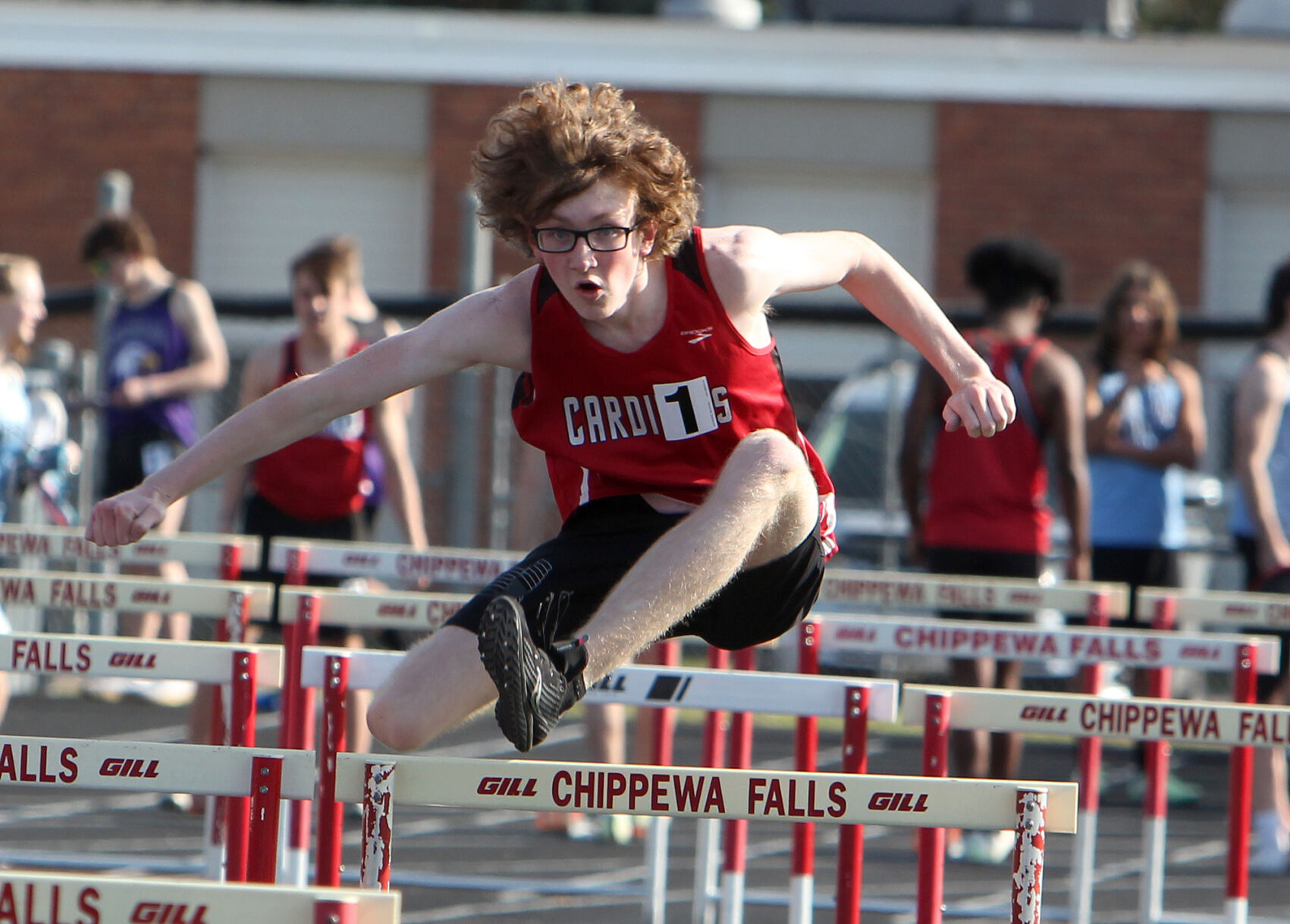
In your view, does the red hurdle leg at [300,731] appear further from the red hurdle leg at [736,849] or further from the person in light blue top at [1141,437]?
the person in light blue top at [1141,437]

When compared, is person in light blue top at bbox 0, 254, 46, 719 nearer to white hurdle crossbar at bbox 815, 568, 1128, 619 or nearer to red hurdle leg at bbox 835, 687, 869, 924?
white hurdle crossbar at bbox 815, 568, 1128, 619

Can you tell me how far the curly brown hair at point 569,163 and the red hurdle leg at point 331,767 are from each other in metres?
1.03

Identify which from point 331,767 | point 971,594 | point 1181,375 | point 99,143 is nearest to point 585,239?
point 331,767

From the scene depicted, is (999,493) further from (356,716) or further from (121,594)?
(121,594)

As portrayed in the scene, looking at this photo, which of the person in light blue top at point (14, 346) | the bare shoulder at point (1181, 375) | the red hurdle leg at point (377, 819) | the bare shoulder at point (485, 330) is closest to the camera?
the red hurdle leg at point (377, 819)

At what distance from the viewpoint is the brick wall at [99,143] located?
54.8 feet

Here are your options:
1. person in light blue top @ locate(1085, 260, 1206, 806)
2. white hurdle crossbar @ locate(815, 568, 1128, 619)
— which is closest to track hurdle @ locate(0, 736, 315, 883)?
white hurdle crossbar @ locate(815, 568, 1128, 619)

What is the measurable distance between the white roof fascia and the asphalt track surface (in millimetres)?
9395

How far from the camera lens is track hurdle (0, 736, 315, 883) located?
3064mm

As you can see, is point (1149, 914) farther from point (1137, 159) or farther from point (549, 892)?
point (1137, 159)

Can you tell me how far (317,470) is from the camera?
21.6ft

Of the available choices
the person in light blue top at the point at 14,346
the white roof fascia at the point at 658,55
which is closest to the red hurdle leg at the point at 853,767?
the person in light blue top at the point at 14,346

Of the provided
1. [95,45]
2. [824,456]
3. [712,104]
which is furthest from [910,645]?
[95,45]

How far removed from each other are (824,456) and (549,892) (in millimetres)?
5127
